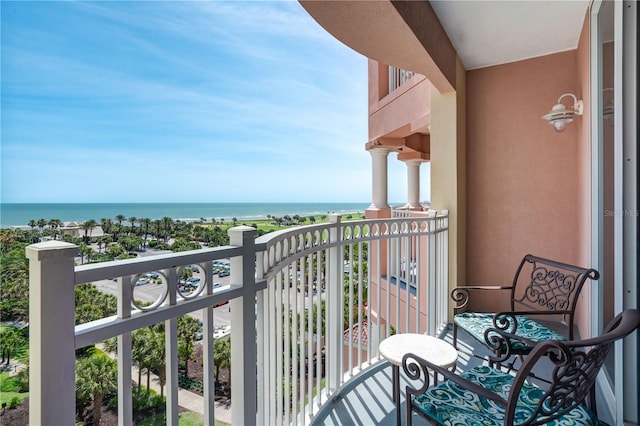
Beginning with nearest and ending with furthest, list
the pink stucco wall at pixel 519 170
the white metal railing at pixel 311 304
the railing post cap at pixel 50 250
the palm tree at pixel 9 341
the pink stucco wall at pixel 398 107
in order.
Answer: the railing post cap at pixel 50 250 → the palm tree at pixel 9 341 → the white metal railing at pixel 311 304 → the pink stucco wall at pixel 519 170 → the pink stucco wall at pixel 398 107

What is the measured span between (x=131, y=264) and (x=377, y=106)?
6.27 metres

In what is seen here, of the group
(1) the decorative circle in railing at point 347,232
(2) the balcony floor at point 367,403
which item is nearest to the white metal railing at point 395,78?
(1) the decorative circle in railing at point 347,232

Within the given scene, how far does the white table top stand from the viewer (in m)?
1.85

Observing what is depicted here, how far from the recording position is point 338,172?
130 ft

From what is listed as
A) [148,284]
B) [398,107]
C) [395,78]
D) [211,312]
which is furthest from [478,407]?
[395,78]

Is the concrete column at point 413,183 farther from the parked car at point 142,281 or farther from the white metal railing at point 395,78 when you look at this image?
the parked car at point 142,281

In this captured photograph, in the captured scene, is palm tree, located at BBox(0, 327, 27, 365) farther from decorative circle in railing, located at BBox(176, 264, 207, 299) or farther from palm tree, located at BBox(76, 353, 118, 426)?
decorative circle in railing, located at BBox(176, 264, 207, 299)

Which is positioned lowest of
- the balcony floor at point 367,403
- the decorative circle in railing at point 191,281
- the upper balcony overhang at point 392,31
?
the balcony floor at point 367,403

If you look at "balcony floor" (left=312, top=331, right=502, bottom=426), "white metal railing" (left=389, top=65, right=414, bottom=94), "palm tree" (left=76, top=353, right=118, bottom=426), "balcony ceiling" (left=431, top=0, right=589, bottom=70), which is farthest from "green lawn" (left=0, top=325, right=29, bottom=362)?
"white metal railing" (left=389, top=65, right=414, bottom=94)

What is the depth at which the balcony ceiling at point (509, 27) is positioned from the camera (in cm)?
262

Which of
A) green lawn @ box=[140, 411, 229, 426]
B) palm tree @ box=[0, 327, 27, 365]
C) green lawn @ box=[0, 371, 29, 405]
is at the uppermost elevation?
palm tree @ box=[0, 327, 27, 365]

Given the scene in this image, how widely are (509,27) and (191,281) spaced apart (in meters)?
3.39

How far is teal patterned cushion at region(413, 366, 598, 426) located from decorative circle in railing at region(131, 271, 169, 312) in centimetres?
114

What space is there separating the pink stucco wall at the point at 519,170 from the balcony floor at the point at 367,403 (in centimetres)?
157
